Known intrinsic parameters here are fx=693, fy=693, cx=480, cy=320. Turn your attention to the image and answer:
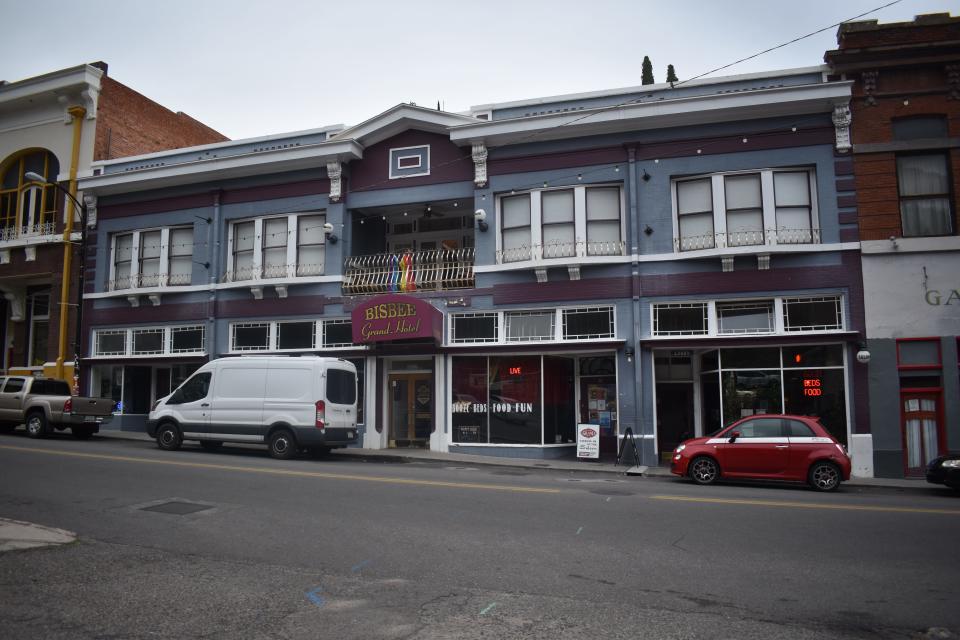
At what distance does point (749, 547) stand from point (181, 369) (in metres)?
21.0

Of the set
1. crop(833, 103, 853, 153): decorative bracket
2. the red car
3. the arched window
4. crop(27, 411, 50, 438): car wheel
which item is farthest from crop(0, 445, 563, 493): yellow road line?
the arched window

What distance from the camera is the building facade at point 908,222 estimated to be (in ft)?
54.6

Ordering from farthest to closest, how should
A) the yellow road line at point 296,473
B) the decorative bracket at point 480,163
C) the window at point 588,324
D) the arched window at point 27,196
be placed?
1. the arched window at point 27,196
2. the decorative bracket at point 480,163
3. the window at point 588,324
4. the yellow road line at point 296,473

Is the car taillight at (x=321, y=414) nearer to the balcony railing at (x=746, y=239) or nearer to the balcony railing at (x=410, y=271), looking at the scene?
the balcony railing at (x=410, y=271)

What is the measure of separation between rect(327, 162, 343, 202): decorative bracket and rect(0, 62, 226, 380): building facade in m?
9.67

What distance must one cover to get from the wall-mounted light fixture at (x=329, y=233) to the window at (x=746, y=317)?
37.9ft

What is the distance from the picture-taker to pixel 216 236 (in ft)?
76.1

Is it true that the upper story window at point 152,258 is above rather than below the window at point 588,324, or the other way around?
above

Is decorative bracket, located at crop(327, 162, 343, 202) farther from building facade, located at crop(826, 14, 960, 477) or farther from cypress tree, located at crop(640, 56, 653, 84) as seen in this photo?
cypress tree, located at crop(640, 56, 653, 84)

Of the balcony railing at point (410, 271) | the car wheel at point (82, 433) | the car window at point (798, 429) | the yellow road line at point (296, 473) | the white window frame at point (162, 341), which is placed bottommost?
the yellow road line at point (296, 473)

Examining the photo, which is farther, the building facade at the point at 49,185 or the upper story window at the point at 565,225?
the building facade at the point at 49,185

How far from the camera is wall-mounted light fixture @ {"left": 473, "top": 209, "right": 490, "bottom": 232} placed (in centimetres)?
1970

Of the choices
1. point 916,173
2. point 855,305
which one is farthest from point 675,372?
point 916,173

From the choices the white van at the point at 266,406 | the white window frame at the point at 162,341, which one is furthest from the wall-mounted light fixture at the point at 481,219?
the white window frame at the point at 162,341
